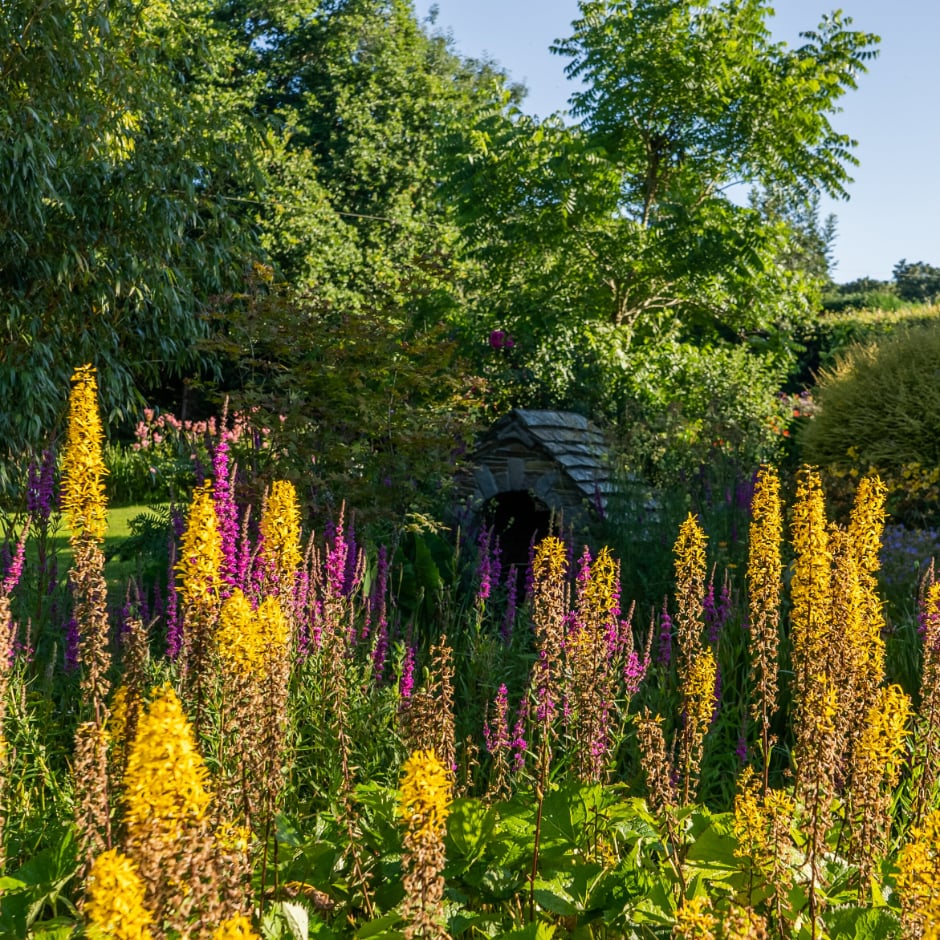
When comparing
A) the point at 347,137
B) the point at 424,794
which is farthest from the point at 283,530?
the point at 347,137

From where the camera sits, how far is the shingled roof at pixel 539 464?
7680 millimetres

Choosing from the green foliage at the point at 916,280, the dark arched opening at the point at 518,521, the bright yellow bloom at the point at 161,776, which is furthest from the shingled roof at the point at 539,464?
the green foliage at the point at 916,280

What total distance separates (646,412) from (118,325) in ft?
19.7

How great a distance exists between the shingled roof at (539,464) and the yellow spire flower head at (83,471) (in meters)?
5.45

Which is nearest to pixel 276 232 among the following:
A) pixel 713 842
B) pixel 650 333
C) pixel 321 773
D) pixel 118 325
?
pixel 118 325

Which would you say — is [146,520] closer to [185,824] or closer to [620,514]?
[620,514]

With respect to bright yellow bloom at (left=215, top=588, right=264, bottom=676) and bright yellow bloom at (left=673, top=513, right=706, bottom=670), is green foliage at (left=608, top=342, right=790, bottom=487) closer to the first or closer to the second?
bright yellow bloom at (left=673, top=513, right=706, bottom=670)

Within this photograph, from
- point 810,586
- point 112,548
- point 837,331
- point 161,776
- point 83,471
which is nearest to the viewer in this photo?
point 161,776

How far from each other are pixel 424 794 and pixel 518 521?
7.93 meters

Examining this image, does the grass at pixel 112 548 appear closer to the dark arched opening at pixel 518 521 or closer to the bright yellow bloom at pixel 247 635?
the bright yellow bloom at pixel 247 635

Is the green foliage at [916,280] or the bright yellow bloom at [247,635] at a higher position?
the green foliage at [916,280]

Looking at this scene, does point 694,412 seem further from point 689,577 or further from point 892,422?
point 689,577

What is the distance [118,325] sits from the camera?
37.4ft

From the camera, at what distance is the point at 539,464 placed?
789 centimetres
